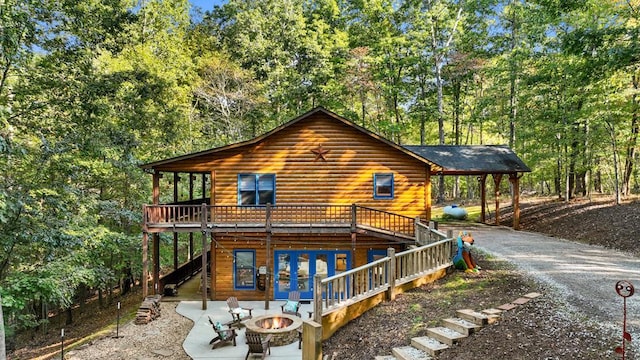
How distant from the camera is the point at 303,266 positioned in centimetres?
1622

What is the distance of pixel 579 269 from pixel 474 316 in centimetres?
523

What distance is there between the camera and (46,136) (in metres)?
13.8

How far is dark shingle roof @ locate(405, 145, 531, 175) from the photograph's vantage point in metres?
18.9

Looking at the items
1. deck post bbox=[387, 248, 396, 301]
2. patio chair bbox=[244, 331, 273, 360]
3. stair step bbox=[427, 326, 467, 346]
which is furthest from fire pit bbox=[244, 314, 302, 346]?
stair step bbox=[427, 326, 467, 346]

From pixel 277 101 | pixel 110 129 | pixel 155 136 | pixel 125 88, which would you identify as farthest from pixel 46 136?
pixel 277 101

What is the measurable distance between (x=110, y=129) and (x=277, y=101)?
51.8 ft

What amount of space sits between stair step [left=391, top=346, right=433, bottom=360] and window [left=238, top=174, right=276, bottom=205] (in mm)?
9854

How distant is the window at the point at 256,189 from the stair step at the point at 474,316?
32.1 feet

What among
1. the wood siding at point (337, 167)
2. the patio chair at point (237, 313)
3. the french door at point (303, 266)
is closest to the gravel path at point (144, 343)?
the patio chair at point (237, 313)

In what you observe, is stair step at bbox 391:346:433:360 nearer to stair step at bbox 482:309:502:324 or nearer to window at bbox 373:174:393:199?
stair step at bbox 482:309:502:324

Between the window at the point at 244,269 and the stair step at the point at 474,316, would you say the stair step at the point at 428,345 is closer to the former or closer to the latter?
the stair step at the point at 474,316

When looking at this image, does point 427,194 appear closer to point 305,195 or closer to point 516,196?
point 305,195

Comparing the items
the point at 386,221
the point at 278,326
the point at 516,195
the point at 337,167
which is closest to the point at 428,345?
the point at 278,326

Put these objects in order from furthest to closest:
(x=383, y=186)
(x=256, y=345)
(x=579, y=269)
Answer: (x=383, y=186) < (x=579, y=269) < (x=256, y=345)
